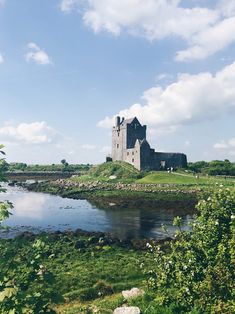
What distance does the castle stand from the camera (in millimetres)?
107188

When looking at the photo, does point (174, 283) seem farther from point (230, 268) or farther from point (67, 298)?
point (67, 298)

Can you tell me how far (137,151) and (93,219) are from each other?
58662 mm

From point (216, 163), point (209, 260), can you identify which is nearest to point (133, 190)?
point (216, 163)

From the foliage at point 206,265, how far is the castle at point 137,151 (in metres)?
90.9

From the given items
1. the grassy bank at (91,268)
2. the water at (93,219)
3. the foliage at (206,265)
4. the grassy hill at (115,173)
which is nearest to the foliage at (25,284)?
the grassy bank at (91,268)

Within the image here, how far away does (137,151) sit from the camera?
354ft

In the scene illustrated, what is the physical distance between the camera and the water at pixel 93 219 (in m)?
43.2

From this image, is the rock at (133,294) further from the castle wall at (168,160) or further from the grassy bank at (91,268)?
the castle wall at (168,160)

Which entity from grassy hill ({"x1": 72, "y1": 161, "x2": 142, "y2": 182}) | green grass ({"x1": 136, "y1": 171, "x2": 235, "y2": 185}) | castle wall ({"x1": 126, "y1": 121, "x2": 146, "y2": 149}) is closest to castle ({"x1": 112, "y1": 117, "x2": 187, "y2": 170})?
castle wall ({"x1": 126, "y1": 121, "x2": 146, "y2": 149})

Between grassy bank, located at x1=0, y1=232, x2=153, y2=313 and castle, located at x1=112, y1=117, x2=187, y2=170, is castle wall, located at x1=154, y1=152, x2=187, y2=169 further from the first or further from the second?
grassy bank, located at x1=0, y1=232, x2=153, y2=313

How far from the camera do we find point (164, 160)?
11031 centimetres

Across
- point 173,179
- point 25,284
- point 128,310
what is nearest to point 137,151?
point 173,179

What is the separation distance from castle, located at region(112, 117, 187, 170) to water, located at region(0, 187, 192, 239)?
136 ft

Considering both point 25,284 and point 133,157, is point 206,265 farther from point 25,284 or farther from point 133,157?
point 133,157
